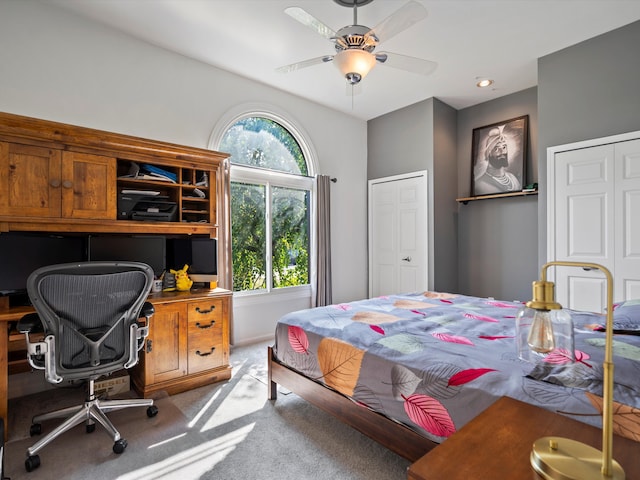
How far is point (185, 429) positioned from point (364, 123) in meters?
4.55

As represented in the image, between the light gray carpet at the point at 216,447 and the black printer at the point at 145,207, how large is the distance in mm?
1442

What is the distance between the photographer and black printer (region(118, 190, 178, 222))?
2715 millimetres

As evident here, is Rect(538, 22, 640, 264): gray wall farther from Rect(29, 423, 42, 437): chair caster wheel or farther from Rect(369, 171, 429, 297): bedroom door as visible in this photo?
Rect(29, 423, 42, 437): chair caster wheel

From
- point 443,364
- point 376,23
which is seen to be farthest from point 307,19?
point 443,364

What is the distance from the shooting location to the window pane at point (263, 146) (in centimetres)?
389

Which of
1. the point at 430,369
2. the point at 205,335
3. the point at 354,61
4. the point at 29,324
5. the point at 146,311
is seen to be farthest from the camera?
the point at 205,335

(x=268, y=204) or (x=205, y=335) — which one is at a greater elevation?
(x=268, y=204)

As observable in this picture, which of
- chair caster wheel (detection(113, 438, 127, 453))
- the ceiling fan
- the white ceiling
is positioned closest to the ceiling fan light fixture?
the ceiling fan

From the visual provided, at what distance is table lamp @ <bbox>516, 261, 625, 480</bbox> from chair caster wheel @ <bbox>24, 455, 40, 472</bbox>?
7.48ft

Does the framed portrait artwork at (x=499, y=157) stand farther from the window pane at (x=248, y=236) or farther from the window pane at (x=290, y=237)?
the window pane at (x=248, y=236)

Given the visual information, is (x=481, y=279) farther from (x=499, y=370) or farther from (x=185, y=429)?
(x=185, y=429)

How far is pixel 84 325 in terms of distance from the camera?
1.90 meters

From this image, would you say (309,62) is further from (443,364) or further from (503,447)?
(503,447)

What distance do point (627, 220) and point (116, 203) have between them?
14.1 feet
